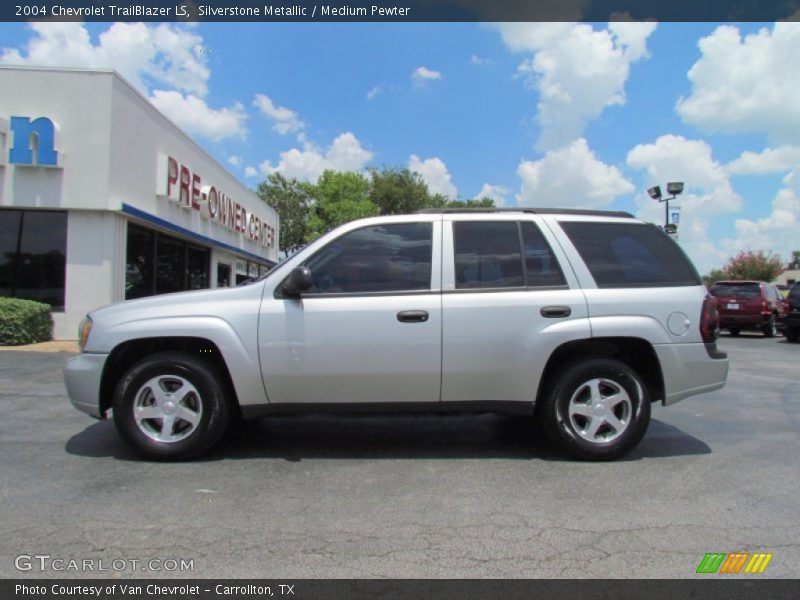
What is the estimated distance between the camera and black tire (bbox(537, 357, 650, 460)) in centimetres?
437

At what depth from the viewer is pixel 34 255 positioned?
507 inches

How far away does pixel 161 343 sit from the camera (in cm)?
448

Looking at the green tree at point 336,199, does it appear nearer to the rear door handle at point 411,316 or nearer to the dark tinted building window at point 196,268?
the dark tinted building window at point 196,268

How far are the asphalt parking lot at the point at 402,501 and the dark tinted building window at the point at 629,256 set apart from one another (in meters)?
1.41

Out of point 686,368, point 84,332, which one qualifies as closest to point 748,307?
point 686,368

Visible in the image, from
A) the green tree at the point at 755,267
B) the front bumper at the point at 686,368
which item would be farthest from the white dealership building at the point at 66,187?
the green tree at the point at 755,267

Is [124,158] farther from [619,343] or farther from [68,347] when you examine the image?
[619,343]

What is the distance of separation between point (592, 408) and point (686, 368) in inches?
31.4

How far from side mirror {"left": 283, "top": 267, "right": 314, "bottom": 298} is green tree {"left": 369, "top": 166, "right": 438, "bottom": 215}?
4160cm

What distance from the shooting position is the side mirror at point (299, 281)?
4191mm

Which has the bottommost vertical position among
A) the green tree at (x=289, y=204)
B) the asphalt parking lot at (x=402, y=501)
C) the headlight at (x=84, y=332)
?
the asphalt parking lot at (x=402, y=501)

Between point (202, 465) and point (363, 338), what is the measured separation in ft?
5.00

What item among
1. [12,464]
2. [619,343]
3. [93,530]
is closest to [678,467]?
A: [619,343]
